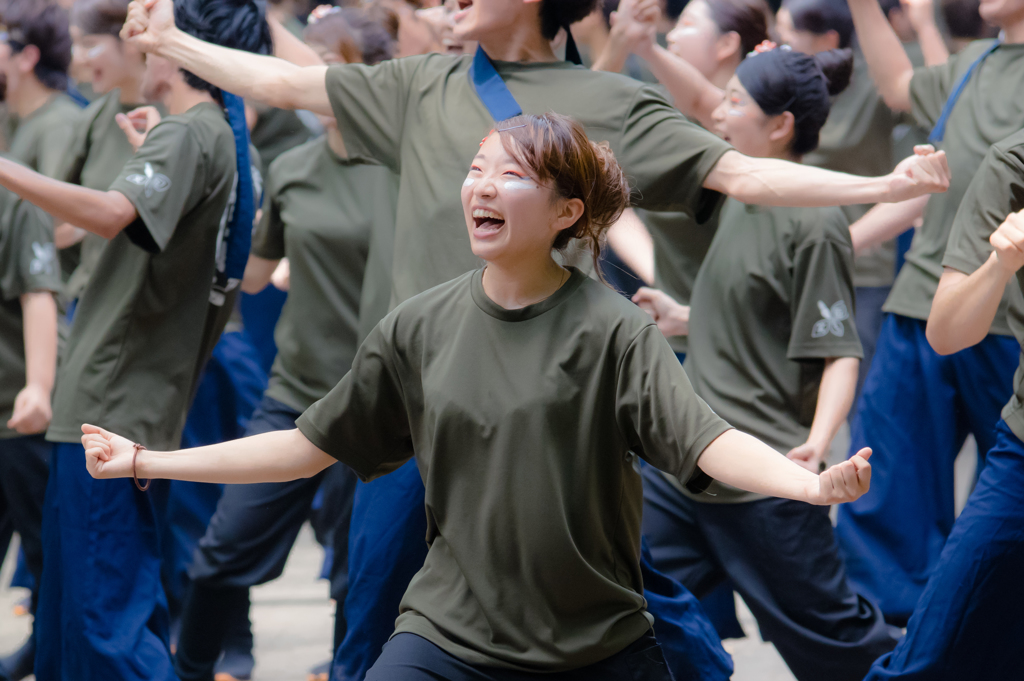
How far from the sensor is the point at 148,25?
316 centimetres

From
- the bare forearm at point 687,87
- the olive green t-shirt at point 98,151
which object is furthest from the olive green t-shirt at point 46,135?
the bare forearm at point 687,87

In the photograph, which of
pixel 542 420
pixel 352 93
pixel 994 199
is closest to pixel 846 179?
pixel 994 199

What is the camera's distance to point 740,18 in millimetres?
4621

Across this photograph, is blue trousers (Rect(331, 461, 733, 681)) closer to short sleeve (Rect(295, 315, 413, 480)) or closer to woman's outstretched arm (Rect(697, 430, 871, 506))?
short sleeve (Rect(295, 315, 413, 480))

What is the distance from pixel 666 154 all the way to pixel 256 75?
1.02 meters

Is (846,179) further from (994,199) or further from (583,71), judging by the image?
(583,71)

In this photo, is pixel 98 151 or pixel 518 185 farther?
pixel 98 151

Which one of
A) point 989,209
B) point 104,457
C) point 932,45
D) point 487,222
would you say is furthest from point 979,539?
point 932,45

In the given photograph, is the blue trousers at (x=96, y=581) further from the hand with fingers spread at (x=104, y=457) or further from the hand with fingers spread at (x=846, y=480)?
Answer: the hand with fingers spread at (x=846, y=480)

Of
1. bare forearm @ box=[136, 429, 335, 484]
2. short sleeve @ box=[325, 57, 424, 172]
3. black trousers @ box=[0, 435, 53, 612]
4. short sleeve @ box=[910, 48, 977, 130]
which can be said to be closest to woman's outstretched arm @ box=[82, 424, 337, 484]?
bare forearm @ box=[136, 429, 335, 484]

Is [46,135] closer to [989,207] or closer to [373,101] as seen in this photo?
[373,101]

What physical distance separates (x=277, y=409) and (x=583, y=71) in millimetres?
1745

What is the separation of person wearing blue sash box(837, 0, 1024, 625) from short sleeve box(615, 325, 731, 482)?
6.35 ft

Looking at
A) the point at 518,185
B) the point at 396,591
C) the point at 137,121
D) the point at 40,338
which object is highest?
the point at 518,185
